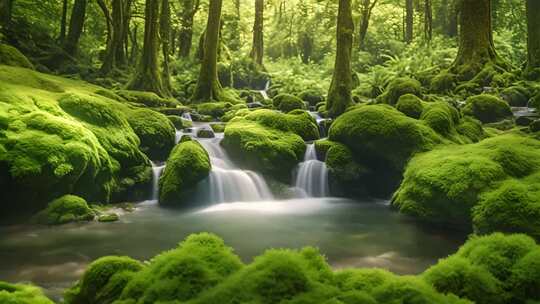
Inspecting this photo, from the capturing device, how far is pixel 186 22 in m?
29.9

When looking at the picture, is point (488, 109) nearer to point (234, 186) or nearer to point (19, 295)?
point (234, 186)

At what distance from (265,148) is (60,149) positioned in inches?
212

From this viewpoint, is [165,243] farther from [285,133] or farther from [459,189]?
[285,133]

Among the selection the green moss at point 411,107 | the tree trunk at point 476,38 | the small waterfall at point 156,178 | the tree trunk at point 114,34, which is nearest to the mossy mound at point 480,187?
the green moss at point 411,107

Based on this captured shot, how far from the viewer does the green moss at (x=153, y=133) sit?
1289 centimetres

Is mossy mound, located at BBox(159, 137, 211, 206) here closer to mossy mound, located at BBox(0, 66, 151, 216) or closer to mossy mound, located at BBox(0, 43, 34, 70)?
mossy mound, located at BBox(0, 66, 151, 216)

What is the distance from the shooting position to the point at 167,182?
36.5 ft

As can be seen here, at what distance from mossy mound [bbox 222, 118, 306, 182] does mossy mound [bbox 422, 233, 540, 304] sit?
8.82m

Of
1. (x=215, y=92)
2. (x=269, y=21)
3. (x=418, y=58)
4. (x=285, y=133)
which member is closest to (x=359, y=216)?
(x=285, y=133)

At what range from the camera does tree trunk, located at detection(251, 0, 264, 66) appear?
2977 cm

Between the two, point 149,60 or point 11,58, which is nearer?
point 11,58

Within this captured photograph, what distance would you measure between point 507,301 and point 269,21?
45.3m

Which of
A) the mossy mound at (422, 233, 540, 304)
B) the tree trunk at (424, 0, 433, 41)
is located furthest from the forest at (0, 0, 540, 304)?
the tree trunk at (424, 0, 433, 41)

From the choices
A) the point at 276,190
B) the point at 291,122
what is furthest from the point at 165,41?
the point at 276,190
